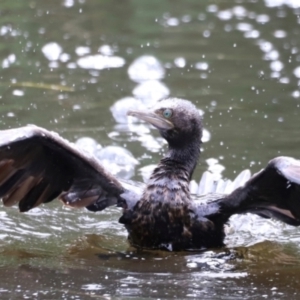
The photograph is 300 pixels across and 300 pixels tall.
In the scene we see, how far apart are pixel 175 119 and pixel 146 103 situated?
135 inches

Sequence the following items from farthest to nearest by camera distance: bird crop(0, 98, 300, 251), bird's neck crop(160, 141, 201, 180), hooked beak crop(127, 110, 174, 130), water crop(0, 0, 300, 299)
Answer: bird's neck crop(160, 141, 201, 180), hooked beak crop(127, 110, 174, 130), bird crop(0, 98, 300, 251), water crop(0, 0, 300, 299)

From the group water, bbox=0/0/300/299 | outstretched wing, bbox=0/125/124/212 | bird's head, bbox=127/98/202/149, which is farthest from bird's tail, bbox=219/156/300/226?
outstretched wing, bbox=0/125/124/212

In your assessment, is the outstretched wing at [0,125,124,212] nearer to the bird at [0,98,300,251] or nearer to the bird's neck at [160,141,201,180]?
the bird at [0,98,300,251]

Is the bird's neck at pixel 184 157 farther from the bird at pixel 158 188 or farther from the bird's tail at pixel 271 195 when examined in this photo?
the bird's tail at pixel 271 195

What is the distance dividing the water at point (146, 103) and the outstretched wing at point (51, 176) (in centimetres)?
26

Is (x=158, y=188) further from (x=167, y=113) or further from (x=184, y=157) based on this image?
(x=167, y=113)

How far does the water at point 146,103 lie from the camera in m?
5.37

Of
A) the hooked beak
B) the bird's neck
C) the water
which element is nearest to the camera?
the water

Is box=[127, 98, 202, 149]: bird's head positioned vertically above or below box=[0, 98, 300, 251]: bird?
above

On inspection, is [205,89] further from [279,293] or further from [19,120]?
[279,293]

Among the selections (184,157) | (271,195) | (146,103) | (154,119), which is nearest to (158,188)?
(184,157)

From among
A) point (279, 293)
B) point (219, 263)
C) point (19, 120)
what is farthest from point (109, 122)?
point (279, 293)

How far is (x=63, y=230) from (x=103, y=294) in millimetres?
1575

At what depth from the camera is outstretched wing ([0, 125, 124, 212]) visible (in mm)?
5895
